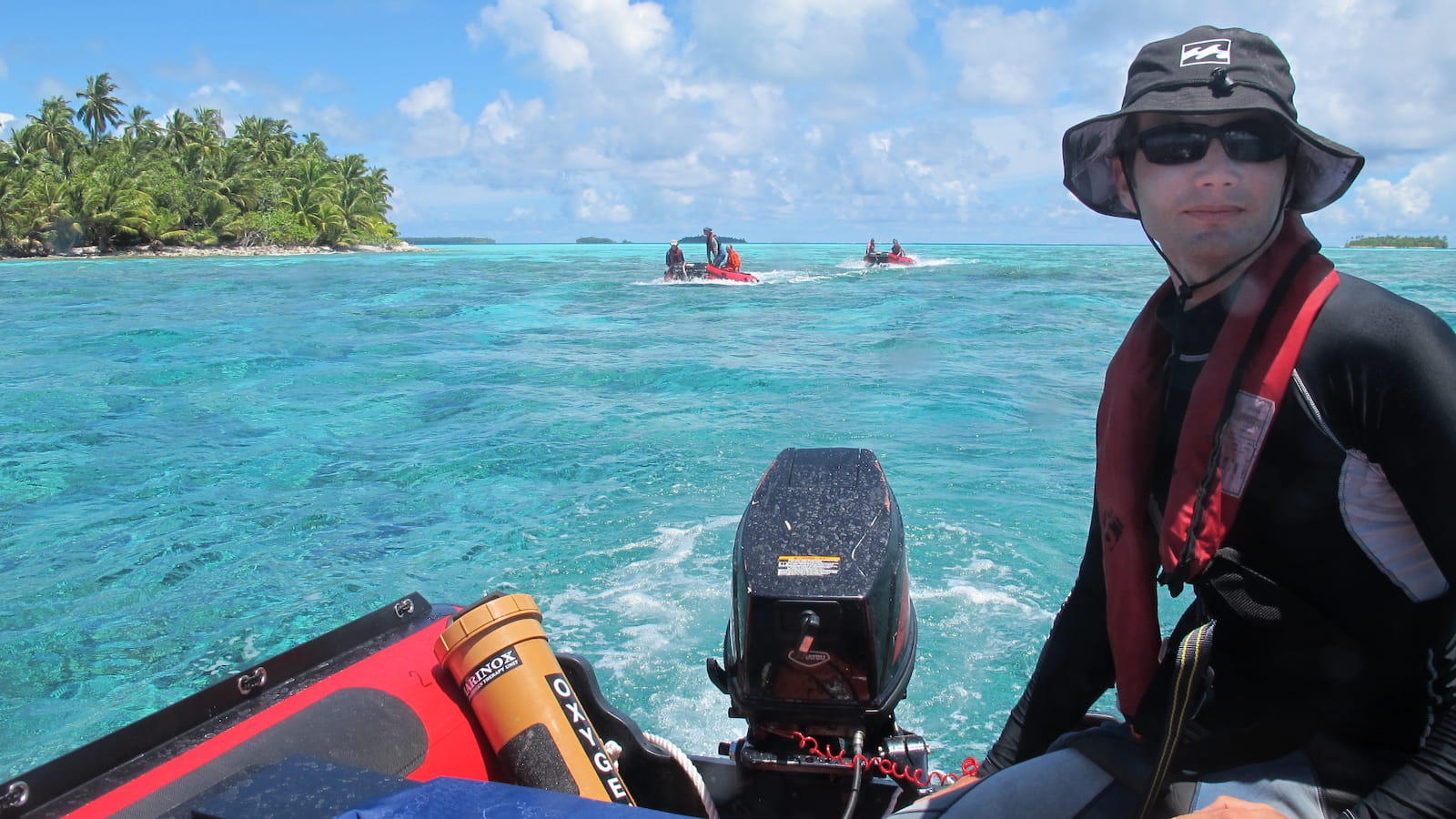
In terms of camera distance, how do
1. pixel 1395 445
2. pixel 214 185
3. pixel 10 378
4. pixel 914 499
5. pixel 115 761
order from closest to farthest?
1. pixel 1395 445
2. pixel 115 761
3. pixel 914 499
4. pixel 10 378
5. pixel 214 185

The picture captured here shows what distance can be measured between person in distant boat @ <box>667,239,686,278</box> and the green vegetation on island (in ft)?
111

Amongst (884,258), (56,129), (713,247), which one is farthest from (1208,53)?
(56,129)

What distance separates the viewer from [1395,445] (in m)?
0.95

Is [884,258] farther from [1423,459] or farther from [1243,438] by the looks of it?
[1423,459]

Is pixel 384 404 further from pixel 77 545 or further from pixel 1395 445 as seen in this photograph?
pixel 1395 445

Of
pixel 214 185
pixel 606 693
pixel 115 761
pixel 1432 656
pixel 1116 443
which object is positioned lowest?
pixel 606 693

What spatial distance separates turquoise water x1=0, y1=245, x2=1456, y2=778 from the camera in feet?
12.9

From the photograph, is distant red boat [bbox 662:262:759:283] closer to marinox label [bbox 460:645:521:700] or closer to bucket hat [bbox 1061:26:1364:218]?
marinox label [bbox 460:645:521:700]

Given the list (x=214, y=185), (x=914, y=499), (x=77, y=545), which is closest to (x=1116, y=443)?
(x=914, y=499)

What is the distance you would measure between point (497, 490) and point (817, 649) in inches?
183

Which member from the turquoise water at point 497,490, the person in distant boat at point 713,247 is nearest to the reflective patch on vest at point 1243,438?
the turquoise water at point 497,490

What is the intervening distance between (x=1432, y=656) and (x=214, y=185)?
201 ft

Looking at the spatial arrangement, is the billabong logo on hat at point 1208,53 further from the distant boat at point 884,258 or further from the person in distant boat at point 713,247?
the distant boat at point 884,258

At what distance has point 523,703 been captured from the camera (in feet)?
5.86
